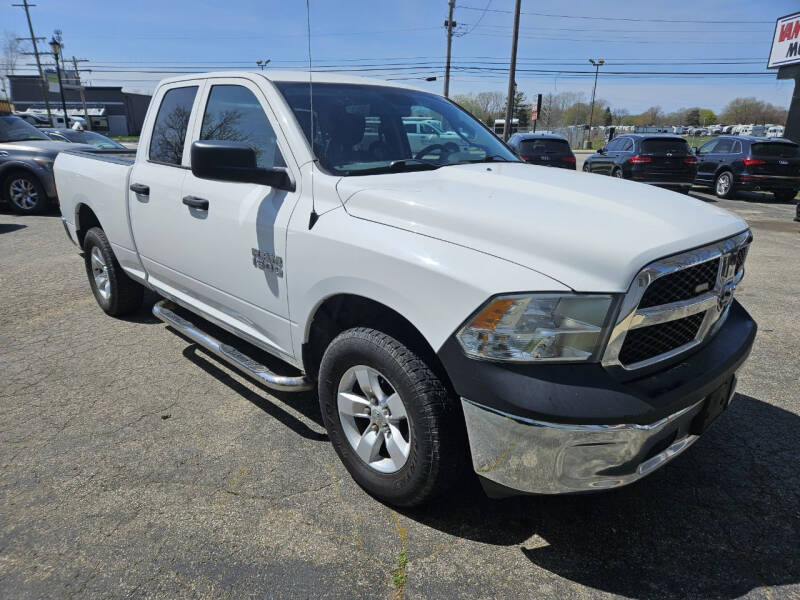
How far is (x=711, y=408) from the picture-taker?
7.20ft

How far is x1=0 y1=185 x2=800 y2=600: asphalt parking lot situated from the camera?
2.08 meters

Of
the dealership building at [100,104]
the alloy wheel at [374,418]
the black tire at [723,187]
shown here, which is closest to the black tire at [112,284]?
the alloy wheel at [374,418]

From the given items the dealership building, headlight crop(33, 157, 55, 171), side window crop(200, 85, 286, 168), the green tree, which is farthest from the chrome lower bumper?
the green tree

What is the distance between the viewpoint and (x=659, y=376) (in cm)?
199

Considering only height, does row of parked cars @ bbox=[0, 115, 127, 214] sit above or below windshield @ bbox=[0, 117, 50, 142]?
below

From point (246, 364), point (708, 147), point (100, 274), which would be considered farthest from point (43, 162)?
point (708, 147)

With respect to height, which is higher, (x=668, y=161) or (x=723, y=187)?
(x=668, y=161)

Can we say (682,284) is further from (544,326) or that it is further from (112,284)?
Answer: (112,284)

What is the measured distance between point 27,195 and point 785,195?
710 inches

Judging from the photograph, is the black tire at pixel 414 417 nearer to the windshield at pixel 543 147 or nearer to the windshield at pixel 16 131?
the windshield at pixel 16 131

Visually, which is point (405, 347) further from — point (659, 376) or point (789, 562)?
point (789, 562)

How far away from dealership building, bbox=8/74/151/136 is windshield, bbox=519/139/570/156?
200 feet

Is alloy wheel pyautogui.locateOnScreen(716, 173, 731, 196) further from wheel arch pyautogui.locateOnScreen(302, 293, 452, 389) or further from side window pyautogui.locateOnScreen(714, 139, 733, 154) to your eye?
wheel arch pyautogui.locateOnScreen(302, 293, 452, 389)

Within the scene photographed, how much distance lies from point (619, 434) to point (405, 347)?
33.0 inches
